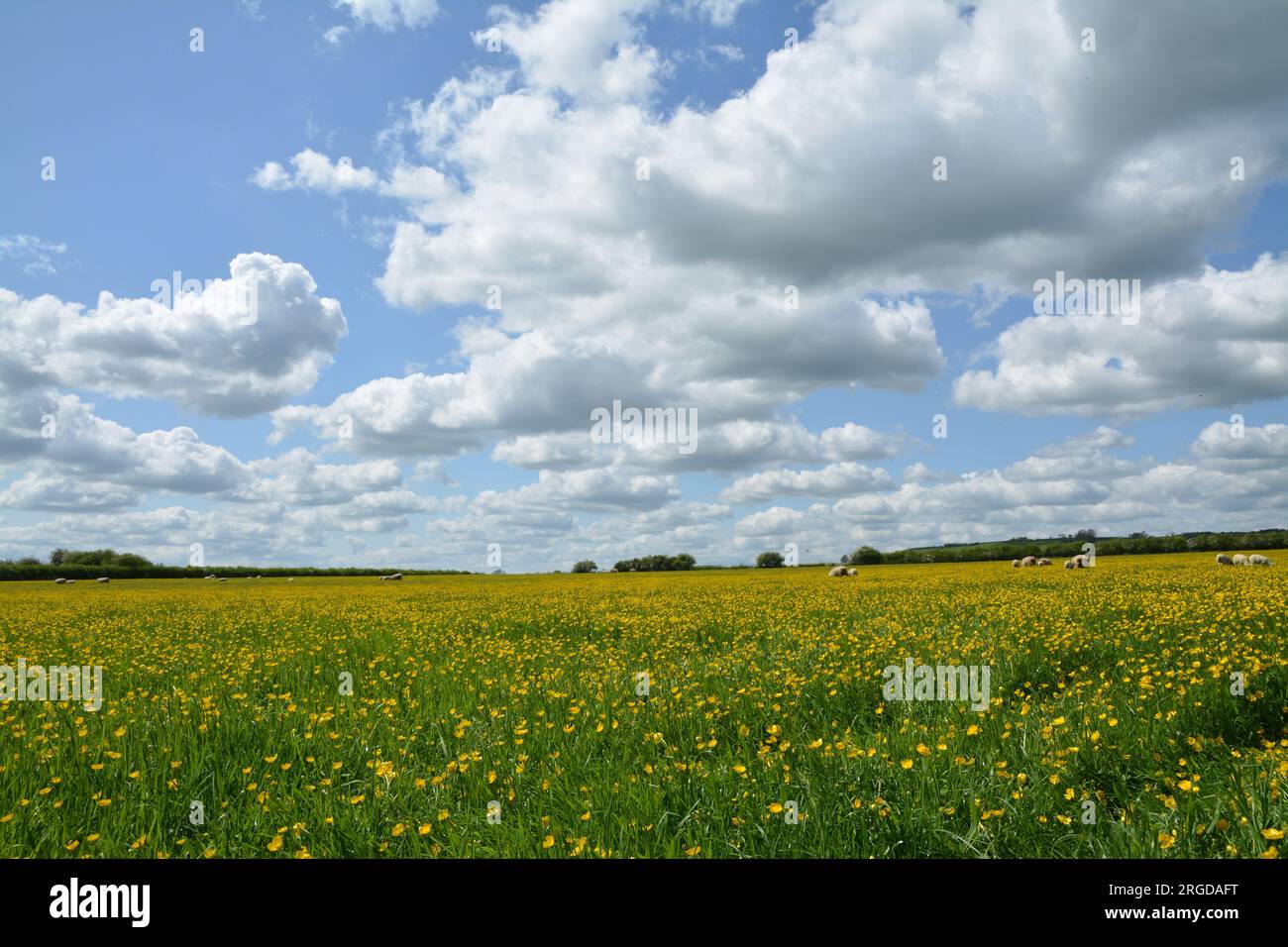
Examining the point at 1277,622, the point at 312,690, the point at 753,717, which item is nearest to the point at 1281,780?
the point at 753,717

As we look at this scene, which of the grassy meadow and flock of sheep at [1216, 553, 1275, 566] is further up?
the grassy meadow

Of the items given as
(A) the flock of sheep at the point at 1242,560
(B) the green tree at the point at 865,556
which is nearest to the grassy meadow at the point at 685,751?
(A) the flock of sheep at the point at 1242,560

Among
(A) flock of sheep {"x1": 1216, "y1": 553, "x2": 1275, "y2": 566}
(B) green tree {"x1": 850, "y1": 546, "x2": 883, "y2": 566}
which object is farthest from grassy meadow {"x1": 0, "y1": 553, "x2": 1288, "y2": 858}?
(B) green tree {"x1": 850, "y1": 546, "x2": 883, "y2": 566}

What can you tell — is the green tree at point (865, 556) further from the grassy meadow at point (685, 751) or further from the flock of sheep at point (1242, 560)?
the grassy meadow at point (685, 751)

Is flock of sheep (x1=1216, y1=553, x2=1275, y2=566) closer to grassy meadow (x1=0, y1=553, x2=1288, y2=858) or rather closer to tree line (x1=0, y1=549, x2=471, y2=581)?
grassy meadow (x1=0, y1=553, x2=1288, y2=858)

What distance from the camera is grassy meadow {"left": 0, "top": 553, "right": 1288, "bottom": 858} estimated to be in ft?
16.1

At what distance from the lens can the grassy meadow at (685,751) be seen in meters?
4.91

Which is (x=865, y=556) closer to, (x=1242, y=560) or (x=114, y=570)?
(x=1242, y=560)

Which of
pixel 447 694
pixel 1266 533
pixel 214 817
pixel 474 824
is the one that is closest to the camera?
pixel 474 824

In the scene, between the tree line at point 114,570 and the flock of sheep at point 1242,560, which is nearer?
the flock of sheep at point 1242,560
